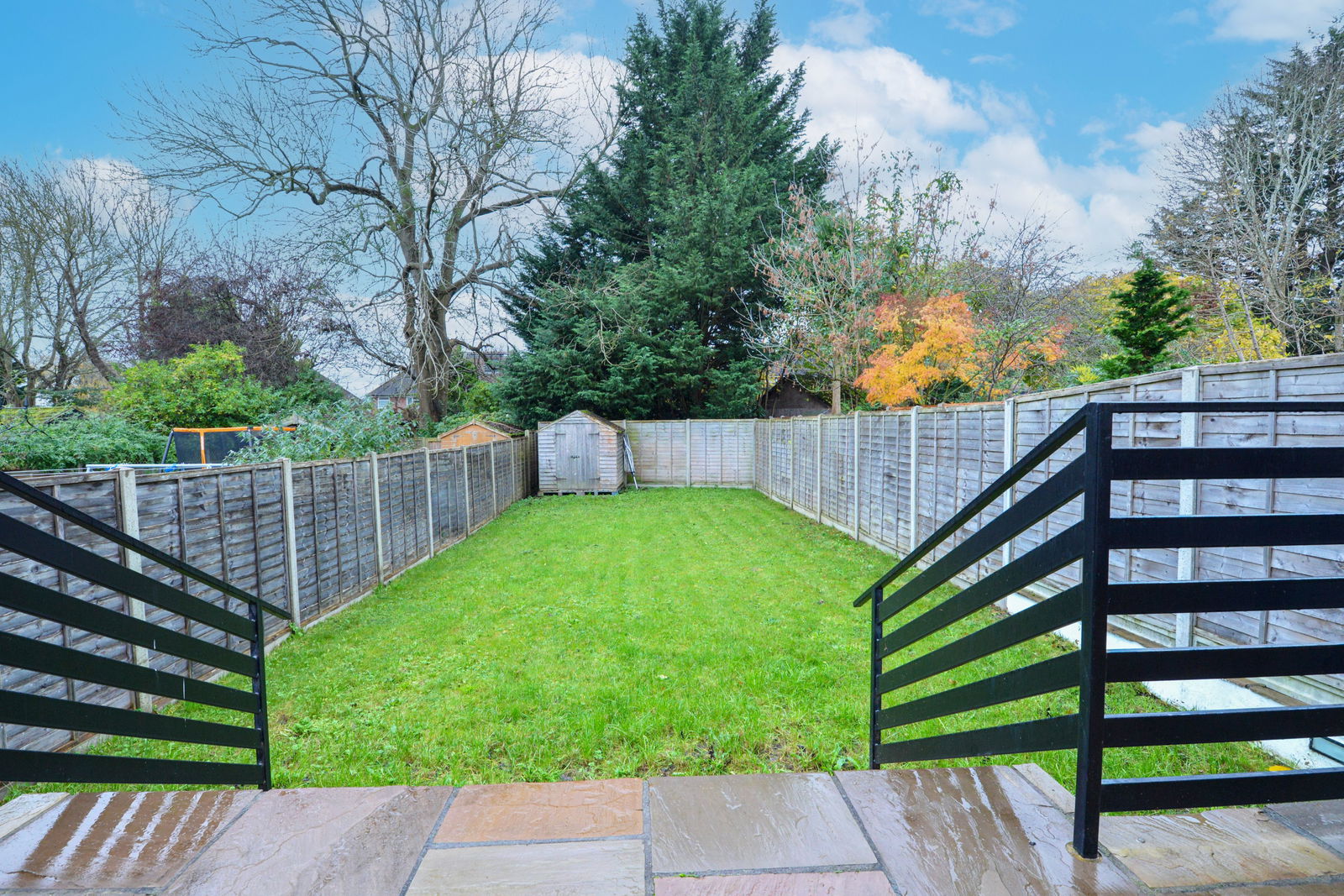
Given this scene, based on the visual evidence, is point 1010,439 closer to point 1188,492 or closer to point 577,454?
point 1188,492

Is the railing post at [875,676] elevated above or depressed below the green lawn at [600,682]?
above

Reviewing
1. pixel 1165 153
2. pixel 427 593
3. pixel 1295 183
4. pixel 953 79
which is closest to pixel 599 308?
pixel 953 79

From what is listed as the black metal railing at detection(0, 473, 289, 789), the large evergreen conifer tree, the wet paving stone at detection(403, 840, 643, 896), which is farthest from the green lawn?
the large evergreen conifer tree

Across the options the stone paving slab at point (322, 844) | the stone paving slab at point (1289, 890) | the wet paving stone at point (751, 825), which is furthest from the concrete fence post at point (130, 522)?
the stone paving slab at point (1289, 890)

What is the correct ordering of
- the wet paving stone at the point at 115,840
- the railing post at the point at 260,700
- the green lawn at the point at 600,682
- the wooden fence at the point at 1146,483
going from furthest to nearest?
the green lawn at the point at 600,682, the wooden fence at the point at 1146,483, the railing post at the point at 260,700, the wet paving stone at the point at 115,840

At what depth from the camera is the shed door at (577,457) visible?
1511 centimetres

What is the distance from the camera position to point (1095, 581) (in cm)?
133

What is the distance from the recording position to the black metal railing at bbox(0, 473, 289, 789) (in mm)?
1408

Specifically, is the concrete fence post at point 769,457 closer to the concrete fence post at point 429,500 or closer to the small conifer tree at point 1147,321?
the small conifer tree at point 1147,321

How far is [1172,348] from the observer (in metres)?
14.3

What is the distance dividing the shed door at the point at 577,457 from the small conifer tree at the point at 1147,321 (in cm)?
1151

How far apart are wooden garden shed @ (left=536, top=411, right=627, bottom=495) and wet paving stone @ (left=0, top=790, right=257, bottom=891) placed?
12987 millimetres

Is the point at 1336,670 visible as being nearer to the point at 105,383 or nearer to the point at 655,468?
the point at 655,468

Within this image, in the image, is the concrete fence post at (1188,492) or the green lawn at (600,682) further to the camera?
the concrete fence post at (1188,492)
